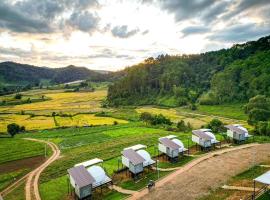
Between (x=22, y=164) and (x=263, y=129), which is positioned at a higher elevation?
(x=263, y=129)

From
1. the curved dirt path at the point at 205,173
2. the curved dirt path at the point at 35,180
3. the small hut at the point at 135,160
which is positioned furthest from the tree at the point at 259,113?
the curved dirt path at the point at 35,180

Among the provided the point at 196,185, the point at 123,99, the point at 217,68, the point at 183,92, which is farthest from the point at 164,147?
the point at 217,68

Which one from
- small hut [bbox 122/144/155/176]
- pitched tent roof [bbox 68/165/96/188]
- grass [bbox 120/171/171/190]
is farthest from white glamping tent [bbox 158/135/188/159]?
pitched tent roof [bbox 68/165/96/188]

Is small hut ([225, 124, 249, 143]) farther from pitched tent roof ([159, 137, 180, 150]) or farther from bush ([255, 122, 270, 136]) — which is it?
pitched tent roof ([159, 137, 180, 150])

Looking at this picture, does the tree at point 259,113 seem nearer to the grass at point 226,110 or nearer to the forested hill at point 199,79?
the grass at point 226,110

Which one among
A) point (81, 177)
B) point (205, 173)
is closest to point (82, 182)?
point (81, 177)

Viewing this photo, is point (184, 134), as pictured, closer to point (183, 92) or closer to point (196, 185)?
point (196, 185)

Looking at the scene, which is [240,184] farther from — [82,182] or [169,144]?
[82,182]
